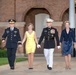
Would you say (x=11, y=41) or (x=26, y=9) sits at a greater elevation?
(x=26, y=9)

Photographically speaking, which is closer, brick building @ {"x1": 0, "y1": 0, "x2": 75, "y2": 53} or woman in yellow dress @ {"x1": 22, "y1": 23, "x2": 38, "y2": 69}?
woman in yellow dress @ {"x1": 22, "y1": 23, "x2": 38, "y2": 69}

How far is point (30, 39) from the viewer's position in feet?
Result: 46.7

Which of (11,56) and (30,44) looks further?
(30,44)

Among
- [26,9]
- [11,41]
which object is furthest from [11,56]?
[26,9]

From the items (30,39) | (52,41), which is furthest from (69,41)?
(30,39)

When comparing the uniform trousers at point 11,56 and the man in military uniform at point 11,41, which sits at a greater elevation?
the man in military uniform at point 11,41

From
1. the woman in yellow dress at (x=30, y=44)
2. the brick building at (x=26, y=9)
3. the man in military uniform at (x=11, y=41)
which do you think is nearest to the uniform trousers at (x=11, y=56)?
the man in military uniform at (x=11, y=41)

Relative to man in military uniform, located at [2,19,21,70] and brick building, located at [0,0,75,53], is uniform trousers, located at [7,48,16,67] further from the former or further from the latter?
brick building, located at [0,0,75,53]

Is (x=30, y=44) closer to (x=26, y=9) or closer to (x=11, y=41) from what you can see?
(x=11, y=41)

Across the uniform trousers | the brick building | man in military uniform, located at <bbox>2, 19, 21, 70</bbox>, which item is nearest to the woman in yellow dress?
man in military uniform, located at <bbox>2, 19, 21, 70</bbox>

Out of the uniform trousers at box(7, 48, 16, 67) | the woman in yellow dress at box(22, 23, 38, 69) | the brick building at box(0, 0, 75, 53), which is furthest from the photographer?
the brick building at box(0, 0, 75, 53)

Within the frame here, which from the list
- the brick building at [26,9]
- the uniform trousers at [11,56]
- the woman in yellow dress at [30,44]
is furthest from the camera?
the brick building at [26,9]

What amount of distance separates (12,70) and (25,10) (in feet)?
41.9

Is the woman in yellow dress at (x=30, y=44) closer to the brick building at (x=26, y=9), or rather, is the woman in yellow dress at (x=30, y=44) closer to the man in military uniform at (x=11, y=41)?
the man in military uniform at (x=11, y=41)
